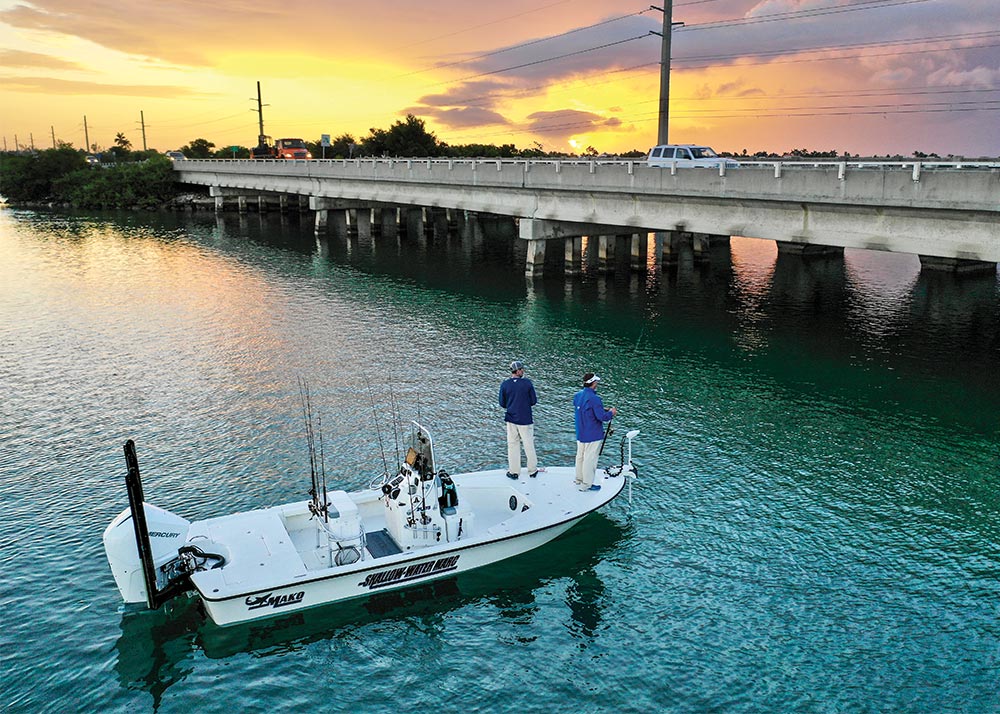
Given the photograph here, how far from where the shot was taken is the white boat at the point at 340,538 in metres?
11.0

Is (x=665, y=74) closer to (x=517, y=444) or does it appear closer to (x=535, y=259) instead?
(x=535, y=259)

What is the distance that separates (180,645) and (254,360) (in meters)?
16.2

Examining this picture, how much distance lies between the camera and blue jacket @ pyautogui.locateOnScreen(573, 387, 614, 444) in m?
13.8

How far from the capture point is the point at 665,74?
38.2 m

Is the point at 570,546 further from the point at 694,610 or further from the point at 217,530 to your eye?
the point at 217,530

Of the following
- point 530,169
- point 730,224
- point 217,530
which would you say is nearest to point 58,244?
point 530,169

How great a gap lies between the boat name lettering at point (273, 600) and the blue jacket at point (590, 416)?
5494 millimetres

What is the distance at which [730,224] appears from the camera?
31.0m

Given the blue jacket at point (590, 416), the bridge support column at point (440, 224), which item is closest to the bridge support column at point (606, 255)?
the bridge support column at point (440, 224)

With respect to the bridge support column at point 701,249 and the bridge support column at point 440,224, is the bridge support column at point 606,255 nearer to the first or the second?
the bridge support column at point 701,249

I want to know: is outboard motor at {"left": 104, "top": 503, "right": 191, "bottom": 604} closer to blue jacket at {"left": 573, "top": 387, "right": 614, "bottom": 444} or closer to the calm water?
the calm water

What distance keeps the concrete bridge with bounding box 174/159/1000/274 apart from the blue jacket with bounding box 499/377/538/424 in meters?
16.7

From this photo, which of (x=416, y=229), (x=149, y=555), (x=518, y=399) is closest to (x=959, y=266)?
(x=518, y=399)

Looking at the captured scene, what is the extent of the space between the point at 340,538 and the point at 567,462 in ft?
21.1
